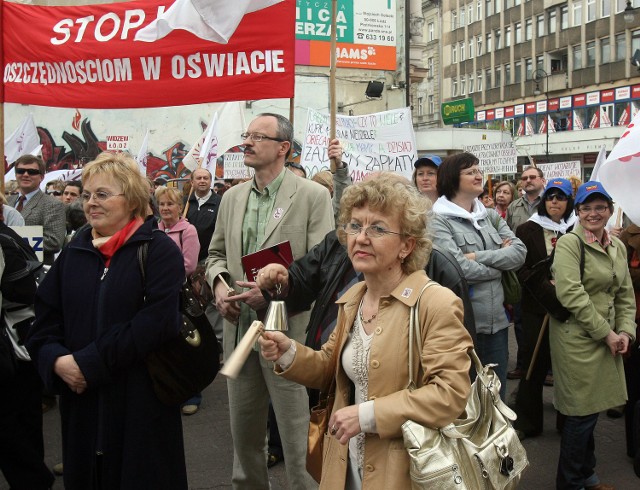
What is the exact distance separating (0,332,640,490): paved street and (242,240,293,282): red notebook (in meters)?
1.65

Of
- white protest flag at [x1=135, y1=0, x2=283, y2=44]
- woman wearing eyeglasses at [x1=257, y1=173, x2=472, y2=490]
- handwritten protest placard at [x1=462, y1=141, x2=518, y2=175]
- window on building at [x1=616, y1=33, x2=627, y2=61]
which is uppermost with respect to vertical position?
window on building at [x1=616, y1=33, x2=627, y2=61]

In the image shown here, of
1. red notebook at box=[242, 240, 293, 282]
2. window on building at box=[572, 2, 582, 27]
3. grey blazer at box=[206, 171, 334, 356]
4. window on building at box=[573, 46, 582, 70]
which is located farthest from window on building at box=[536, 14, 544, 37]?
red notebook at box=[242, 240, 293, 282]

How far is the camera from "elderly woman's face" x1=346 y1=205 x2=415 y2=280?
2521 millimetres

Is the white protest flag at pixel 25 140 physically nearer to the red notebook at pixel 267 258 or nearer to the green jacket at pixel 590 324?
the red notebook at pixel 267 258

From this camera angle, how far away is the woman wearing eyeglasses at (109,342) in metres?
2.94

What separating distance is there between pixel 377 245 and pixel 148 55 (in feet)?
12.5

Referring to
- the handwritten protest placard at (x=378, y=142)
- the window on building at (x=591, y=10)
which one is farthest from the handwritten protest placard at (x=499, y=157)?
the window on building at (x=591, y=10)

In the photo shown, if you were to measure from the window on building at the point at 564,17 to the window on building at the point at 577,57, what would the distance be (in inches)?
87.1

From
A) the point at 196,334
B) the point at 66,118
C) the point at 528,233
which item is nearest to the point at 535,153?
the point at 66,118

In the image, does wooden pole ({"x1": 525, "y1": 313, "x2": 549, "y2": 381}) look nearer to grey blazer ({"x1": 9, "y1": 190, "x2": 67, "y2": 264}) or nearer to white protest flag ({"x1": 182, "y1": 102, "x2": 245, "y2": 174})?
grey blazer ({"x1": 9, "y1": 190, "x2": 67, "y2": 264})

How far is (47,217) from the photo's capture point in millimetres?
6898

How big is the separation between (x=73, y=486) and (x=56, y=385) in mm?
446

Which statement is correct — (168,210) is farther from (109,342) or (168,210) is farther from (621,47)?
(621,47)

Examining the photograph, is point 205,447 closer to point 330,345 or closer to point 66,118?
point 330,345
